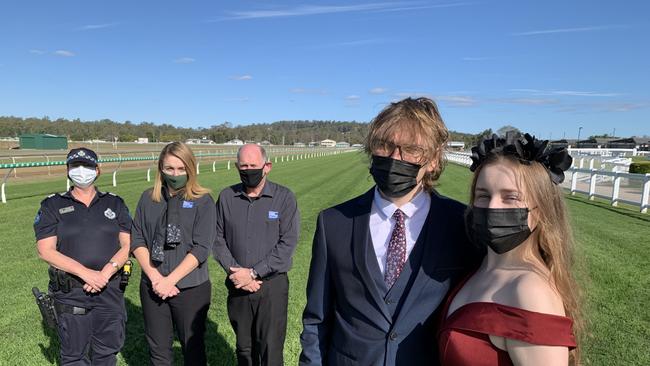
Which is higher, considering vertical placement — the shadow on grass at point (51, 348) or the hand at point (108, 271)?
the hand at point (108, 271)

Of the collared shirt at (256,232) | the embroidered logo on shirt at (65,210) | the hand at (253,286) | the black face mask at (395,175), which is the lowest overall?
the hand at (253,286)

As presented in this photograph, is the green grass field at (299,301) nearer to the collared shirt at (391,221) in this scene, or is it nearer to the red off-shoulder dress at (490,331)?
the collared shirt at (391,221)

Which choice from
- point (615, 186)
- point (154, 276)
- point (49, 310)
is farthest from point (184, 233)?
point (615, 186)

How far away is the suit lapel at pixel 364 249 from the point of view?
1.88 meters

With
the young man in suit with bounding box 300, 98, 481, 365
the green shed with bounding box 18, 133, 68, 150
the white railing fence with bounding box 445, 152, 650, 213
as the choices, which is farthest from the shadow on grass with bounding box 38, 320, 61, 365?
the green shed with bounding box 18, 133, 68, 150

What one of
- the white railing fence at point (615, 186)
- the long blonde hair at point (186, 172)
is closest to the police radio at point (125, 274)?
the long blonde hair at point (186, 172)

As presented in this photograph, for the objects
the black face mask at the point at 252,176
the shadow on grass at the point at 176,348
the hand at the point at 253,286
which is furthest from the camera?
the shadow on grass at the point at 176,348

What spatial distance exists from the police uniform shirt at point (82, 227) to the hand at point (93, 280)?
3.1 inches

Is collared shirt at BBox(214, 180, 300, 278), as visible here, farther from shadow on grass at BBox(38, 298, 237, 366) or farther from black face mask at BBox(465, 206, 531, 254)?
black face mask at BBox(465, 206, 531, 254)

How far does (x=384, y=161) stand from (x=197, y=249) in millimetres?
2318

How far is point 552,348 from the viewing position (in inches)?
56.6

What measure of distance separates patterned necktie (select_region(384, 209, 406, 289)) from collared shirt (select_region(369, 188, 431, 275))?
18mm

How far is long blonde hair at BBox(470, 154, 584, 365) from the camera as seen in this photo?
5.48 feet

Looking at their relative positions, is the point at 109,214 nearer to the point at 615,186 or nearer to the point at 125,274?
the point at 125,274
